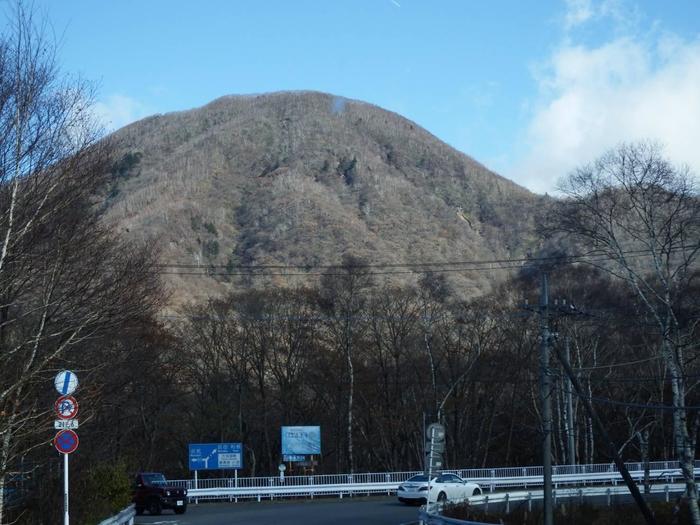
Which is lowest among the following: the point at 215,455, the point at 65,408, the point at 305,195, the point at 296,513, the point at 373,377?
the point at 296,513

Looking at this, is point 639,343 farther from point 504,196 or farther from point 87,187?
point 504,196

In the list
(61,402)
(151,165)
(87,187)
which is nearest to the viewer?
(61,402)

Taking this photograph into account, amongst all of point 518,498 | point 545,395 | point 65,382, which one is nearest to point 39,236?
point 65,382

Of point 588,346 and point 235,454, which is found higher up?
point 588,346

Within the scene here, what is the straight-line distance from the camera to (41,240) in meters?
17.7

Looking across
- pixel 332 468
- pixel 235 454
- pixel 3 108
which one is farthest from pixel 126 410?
pixel 3 108

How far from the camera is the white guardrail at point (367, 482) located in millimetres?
42094

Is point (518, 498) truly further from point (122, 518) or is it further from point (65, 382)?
point (65, 382)

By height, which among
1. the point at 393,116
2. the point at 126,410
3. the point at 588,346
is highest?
the point at 393,116

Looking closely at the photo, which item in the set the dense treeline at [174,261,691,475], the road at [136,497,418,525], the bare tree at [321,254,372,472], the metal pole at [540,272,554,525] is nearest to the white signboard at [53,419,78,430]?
the metal pole at [540,272,554,525]

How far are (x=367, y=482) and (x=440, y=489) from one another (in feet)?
30.9

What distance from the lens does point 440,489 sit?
35.7 metres

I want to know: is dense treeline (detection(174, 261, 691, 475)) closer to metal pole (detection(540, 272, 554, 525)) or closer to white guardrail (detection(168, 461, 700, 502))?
white guardrail (detection(168, 461, 700, 502))

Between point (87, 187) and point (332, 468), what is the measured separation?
4516cm
